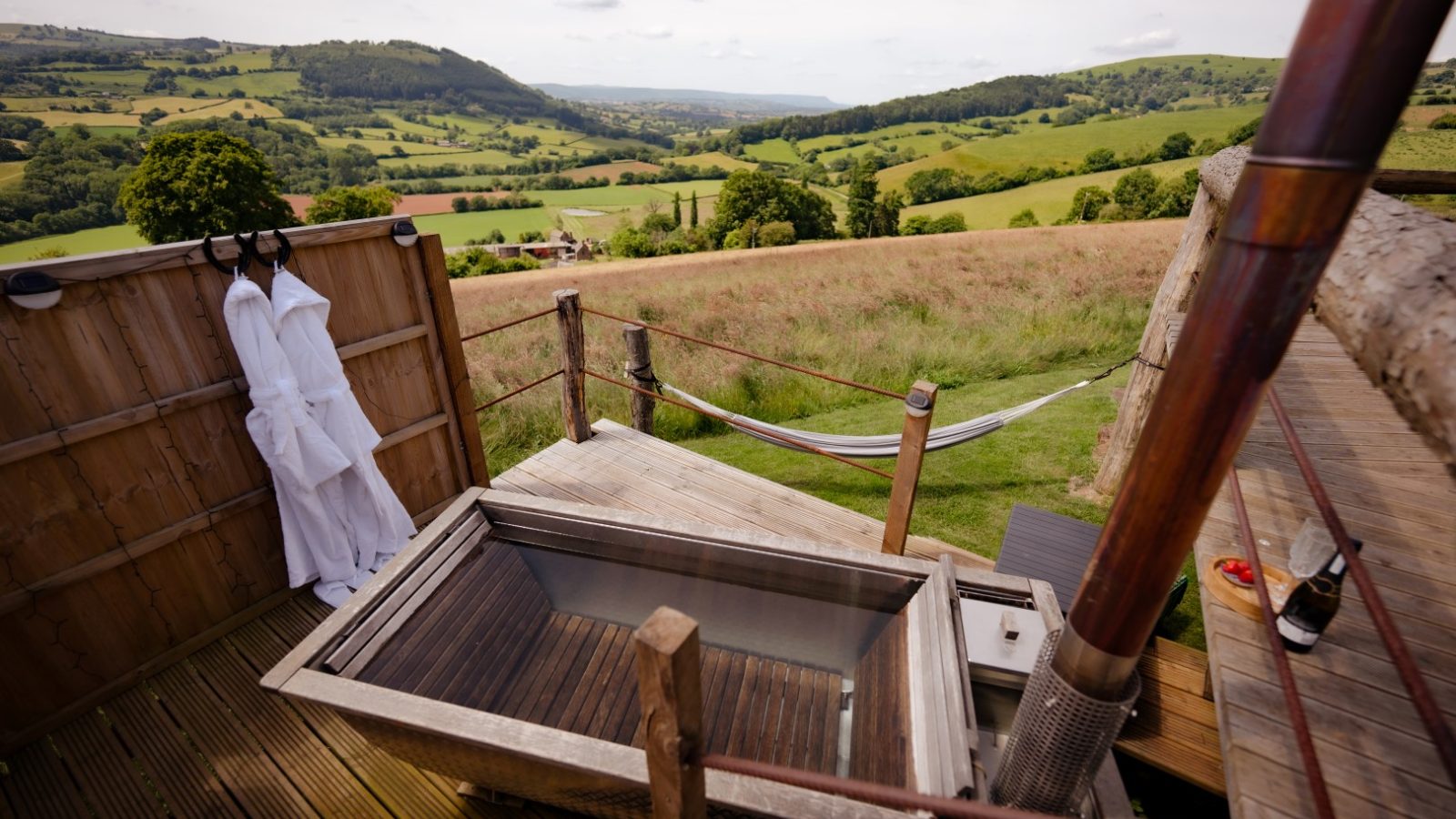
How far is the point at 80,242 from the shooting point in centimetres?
2962

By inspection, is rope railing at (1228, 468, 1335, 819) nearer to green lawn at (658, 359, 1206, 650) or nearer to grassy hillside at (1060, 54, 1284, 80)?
green lawn at (658, 359, 1206, 650)

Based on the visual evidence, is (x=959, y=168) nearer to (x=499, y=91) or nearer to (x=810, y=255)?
(x=810, y=255)

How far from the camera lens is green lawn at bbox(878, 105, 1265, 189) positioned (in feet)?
137

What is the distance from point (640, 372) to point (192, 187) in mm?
25169

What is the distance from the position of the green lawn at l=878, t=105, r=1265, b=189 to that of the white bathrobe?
46284 millimetres

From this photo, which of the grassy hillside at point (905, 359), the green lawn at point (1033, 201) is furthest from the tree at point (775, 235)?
the grassy hillside at point (905, 359)

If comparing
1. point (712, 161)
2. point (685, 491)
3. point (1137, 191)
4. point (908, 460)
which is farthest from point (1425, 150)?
point (712, 161)

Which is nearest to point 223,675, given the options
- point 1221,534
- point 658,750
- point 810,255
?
point 658,750

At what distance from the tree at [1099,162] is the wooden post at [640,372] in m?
44.0

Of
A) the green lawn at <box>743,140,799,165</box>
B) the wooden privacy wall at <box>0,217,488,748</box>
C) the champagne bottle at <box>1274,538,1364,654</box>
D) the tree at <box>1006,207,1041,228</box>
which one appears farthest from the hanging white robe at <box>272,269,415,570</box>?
Result: the green lawn at <box>743,140,799,165</box>

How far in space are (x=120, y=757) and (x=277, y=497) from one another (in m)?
1.07

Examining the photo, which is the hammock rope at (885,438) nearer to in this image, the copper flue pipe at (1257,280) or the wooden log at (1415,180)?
the wooden log at (1415,180)

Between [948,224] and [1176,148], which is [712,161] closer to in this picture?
[948,224]

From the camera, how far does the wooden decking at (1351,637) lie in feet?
4.10
